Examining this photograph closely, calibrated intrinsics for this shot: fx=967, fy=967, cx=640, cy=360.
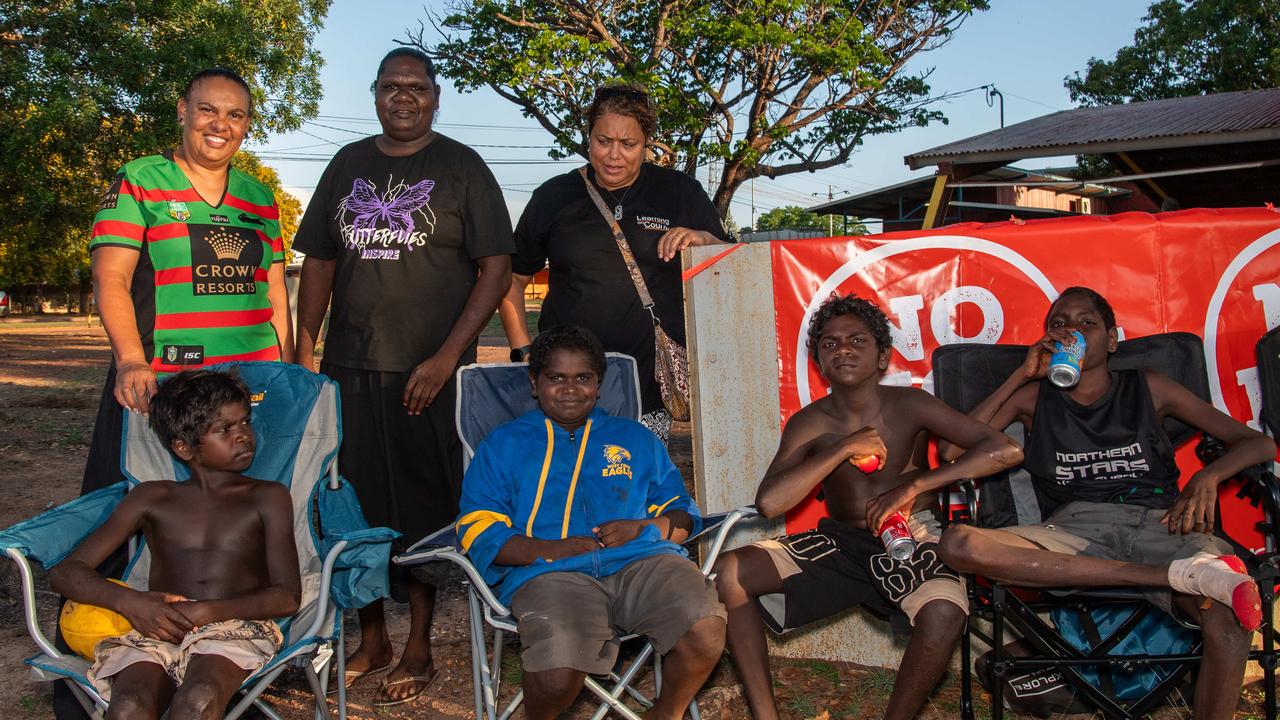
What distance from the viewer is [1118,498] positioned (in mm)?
3283

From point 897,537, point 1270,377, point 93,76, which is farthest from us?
point 93,76

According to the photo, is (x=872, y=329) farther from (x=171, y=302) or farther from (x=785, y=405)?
(x=171, y=302)

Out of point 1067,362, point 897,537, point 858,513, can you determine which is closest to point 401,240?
point 858,513

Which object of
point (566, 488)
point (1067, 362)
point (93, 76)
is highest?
point (93, 76)

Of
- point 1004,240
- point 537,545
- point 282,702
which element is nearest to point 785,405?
point 1004,240

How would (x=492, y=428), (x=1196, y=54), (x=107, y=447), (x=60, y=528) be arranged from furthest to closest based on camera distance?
(x=1196, y=54)
(x=492, y=428)
(x=107, y=447)
(x=60, y=528)

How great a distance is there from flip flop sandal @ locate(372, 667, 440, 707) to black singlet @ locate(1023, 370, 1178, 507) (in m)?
2.36

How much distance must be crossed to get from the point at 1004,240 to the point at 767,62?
16256mm

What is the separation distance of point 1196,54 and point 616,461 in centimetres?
2770

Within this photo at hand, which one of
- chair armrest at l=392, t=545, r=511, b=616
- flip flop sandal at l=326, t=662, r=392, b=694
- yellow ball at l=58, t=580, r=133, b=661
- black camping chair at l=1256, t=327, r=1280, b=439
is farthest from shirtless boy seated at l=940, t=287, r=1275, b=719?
yellow ball at l=58, t=580, r=133, b=661

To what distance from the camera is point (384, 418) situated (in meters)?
3.65

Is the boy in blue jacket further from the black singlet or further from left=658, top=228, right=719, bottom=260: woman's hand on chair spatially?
the black singlet

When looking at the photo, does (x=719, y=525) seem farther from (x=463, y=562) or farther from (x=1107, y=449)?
(x=1107, y=449)

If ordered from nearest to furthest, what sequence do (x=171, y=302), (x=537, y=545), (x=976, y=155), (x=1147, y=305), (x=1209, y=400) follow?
1. (x=537, y=545)
2. (x=171, y=302)
3. (x=1209, y=400)
4. (x=1147, y=305)
5. (x=976, y=155)
